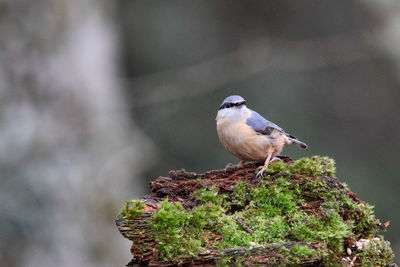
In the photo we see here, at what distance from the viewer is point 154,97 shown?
12.3m

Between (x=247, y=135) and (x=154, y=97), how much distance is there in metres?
8.26

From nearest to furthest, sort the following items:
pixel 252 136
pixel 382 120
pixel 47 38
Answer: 1. pixel 252 136
2. pixel 47 38
3. pixel 382 120

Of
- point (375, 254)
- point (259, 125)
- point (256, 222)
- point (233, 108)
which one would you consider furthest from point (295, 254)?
point (233, 108)

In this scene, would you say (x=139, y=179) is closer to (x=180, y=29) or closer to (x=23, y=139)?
(x=180, y=29)

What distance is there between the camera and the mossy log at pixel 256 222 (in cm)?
304

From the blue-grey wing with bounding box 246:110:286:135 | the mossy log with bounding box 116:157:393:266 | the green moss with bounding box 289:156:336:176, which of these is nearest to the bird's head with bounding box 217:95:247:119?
the blue-grey wing with bounding box 246:110:286:135

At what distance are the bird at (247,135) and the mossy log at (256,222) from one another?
402mm

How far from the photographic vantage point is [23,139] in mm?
7996

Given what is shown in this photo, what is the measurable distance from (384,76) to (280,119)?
2.96 m

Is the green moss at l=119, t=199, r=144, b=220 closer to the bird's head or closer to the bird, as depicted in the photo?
the bird

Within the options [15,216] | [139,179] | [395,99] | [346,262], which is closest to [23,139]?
[15,216]

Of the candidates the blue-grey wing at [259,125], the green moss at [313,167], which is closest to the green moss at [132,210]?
the green moss at [313,167]

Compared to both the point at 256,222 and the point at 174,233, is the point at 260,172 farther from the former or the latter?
the point at 174,233

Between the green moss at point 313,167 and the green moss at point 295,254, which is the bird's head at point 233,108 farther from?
the green moss at point 295,254
